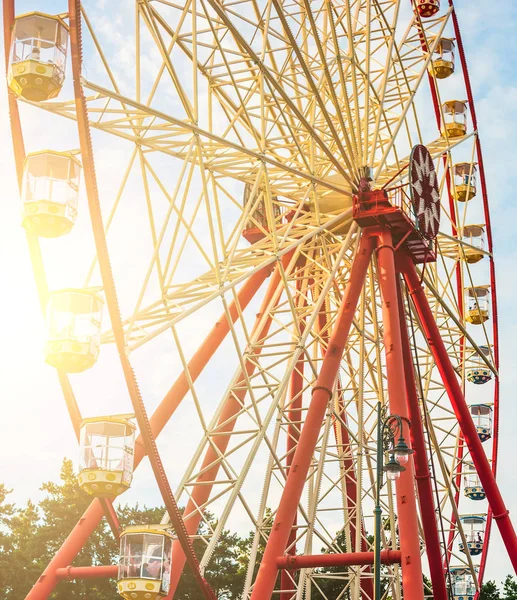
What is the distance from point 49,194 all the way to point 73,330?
7.18 ft

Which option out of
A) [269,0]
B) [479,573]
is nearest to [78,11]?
[269,0]

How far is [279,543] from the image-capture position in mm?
19672

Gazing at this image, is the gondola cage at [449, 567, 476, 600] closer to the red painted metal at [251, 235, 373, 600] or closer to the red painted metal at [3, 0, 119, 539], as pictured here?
the red painted metal at [251, 235, 373, 600]

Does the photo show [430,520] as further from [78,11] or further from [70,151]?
[78,11]

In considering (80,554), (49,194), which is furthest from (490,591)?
(49,194)

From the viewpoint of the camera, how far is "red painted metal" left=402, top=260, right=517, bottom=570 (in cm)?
2558

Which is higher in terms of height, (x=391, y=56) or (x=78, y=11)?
(x=391, y=56)

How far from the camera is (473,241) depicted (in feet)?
104

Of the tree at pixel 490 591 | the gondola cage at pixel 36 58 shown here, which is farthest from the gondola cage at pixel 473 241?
the tree at pixel 490 591

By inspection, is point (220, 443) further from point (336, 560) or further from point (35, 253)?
point (35, 253)

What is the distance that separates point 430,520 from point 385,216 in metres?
6.62

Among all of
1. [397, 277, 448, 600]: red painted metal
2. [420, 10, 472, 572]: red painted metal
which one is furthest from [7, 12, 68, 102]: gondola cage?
[420, 10, 472, 572]: red painted metal

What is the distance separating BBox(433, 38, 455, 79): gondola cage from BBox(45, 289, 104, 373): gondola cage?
16.4m

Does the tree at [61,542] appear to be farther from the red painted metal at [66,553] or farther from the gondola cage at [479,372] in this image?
the red painted metal at [66,553]
